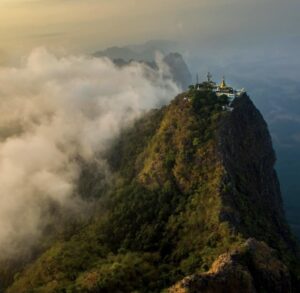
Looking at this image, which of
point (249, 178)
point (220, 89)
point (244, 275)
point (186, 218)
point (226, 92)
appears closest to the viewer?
point (244, 275)

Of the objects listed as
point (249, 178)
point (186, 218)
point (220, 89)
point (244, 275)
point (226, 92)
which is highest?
Result: point (220, 89)

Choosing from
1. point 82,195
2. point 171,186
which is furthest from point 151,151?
point 82,195

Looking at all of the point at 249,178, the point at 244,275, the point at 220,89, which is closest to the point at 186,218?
the point at 249,178

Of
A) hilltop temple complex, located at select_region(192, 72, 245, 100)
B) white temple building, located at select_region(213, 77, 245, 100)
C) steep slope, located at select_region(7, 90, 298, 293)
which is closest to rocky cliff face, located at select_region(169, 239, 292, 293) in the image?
steep slope, located at select_region(7, 90, 298, 293)

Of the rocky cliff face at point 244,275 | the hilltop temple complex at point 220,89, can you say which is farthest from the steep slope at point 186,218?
the hilltop temple complex at point 220,89

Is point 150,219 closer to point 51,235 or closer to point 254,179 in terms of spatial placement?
point 254,179

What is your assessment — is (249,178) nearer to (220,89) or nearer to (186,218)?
(186,218)

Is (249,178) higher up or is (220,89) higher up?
(220,89)

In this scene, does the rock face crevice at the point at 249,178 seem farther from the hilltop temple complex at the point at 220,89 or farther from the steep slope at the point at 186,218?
the hilltop temple complex at the point at 220,89

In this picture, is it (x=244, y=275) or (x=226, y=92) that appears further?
(x=226, y=92)
